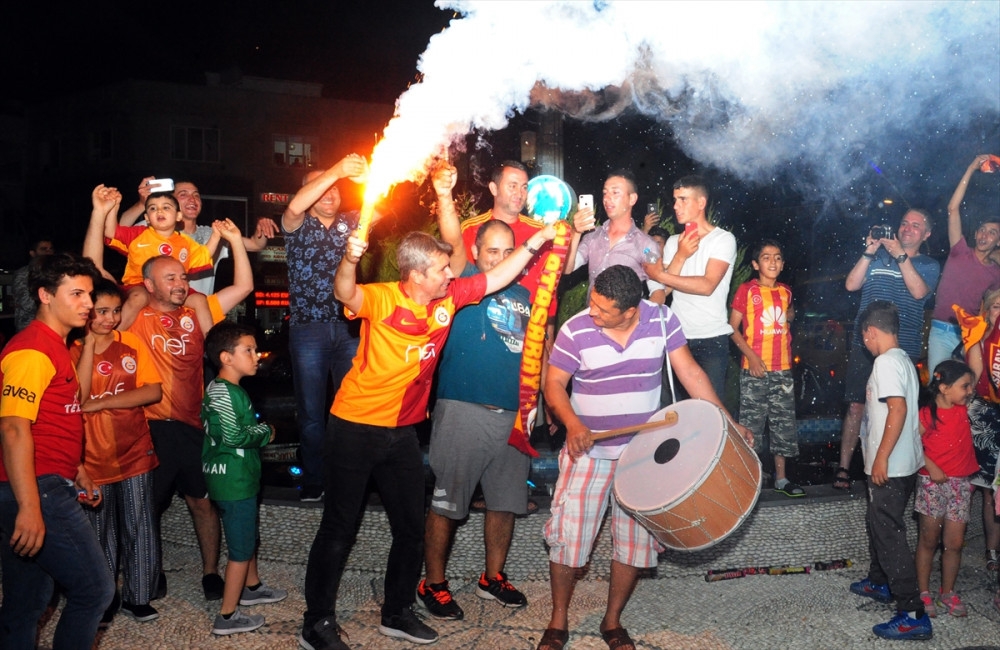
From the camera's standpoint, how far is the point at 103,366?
15.5 ft

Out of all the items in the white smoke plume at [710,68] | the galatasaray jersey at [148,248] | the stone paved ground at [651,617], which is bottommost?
the stone paved ground at [651,617]

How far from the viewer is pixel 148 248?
19.1 ft

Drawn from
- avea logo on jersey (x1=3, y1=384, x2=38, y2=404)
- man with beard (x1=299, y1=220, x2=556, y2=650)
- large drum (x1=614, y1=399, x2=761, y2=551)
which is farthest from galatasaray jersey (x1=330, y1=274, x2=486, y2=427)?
avea logo on jersey (x1=3, y1=384, x2=38, y2=404)

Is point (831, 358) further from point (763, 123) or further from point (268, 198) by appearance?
point (268, 198)

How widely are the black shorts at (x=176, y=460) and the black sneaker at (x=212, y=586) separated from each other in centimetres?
51

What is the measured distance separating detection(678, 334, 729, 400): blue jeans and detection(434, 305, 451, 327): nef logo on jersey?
211 centimetres

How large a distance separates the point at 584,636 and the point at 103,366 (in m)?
3.21

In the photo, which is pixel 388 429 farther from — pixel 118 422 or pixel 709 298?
pixel 709 298

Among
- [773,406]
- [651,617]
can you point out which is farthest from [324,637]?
[773,406]

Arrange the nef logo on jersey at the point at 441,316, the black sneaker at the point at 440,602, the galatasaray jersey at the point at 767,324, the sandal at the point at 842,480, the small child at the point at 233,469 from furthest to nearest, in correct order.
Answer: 1. the galatasaray jersey at the point at 767,324
2. the sandal at the point at 842,480
3. the black sneaker at the point at 440,602
4. the small child at the point at 233,469
5. the nef logo on jersey at the point at 441,316

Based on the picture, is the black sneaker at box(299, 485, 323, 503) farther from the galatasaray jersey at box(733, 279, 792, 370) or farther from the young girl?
the young girl

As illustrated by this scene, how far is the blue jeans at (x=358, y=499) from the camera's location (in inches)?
170

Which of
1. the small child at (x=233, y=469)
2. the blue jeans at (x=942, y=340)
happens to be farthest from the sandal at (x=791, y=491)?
the small child at (x=233, y=469)

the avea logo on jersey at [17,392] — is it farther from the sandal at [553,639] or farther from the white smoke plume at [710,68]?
the sandal at [553,639]
